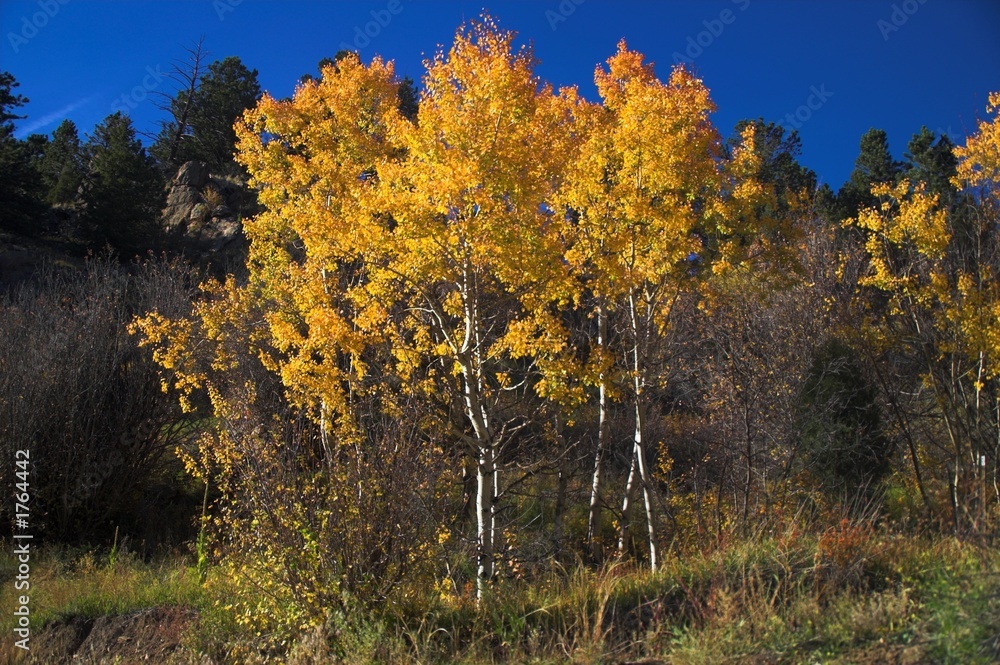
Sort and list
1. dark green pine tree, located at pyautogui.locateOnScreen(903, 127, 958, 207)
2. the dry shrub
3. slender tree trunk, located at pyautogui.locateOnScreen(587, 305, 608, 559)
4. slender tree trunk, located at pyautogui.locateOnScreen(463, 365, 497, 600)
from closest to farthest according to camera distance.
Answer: slender tree trunk, located at pyautogui.locateOnScreen(463, 365, 497, 600) < slender tree trunk, located at pyautogui.locateOnScreen(587, 305, 608, 559) < the dry shrub < dark green pine tree, located at pyautogui.locateOnScreen(903, 127, 958, 207)

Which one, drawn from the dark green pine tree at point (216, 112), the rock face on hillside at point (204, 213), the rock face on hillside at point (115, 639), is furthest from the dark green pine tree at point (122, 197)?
the rock face on hillside at point (115, 639)

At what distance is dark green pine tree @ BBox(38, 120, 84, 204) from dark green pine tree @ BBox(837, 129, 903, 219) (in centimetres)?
3566

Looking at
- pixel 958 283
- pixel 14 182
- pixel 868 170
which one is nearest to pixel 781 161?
pixel 868 170

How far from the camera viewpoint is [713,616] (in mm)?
4516

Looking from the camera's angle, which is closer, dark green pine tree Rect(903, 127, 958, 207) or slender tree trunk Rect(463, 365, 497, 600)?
slender tree trunk Rect(463, 365, 497, 600)

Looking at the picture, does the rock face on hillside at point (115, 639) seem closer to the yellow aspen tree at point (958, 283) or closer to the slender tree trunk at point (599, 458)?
the slender tree trunk at point (599, 458)

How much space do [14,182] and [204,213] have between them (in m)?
7.47

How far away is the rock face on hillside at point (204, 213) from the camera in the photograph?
103ft

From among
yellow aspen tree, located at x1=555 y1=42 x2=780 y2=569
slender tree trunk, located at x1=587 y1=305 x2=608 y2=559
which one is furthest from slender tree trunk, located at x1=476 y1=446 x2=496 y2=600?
slender tree trunk, located at x1=587 y1=305 x2=608 y2=559

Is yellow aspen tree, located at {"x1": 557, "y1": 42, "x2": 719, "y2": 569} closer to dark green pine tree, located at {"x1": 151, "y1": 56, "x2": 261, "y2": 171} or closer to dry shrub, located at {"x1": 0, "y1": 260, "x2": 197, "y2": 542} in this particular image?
dry shrub, located at {"x1": 0, "y1": 260, "x2": 197, "y2": 542}

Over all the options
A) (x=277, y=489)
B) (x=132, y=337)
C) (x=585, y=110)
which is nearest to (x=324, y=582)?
(x=277, y=489)

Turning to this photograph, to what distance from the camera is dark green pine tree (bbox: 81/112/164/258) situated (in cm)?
2802

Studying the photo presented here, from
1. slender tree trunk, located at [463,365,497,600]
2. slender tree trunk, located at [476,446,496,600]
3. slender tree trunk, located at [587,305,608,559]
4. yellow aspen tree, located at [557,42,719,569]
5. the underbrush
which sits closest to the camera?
the underbrush

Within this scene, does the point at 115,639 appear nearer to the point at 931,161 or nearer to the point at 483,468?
the point at 483,468
